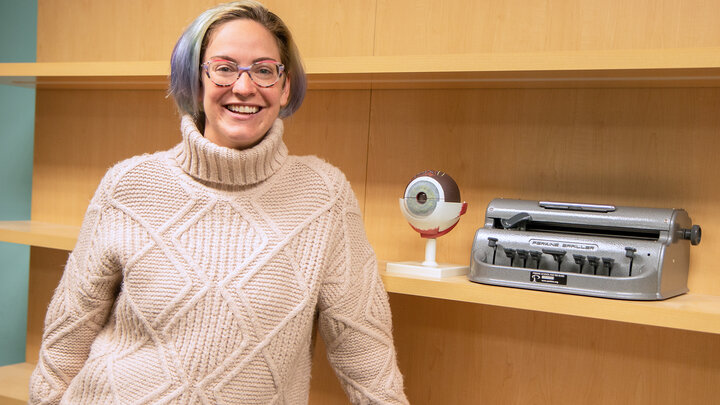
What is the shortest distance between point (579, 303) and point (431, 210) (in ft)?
1.28

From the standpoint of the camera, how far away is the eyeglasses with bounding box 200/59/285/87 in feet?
4.76

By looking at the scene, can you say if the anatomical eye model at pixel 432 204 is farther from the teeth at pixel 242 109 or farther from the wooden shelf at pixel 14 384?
the wooden shelf at pixel 14 384

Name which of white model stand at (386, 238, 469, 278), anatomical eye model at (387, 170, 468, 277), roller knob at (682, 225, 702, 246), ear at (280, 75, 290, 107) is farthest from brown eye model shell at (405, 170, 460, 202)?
roller knob at (682, 225, 702, 246)

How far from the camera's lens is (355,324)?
1.49 meters

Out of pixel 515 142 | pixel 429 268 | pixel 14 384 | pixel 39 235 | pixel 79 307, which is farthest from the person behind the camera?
pixel 14 384

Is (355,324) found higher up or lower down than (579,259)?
lower down

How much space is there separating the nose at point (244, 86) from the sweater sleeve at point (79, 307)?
1.10 feet

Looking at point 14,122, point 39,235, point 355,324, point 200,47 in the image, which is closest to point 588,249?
point 355,324

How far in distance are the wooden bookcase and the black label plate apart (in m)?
0.04

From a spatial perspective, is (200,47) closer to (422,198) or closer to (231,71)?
(231,71)

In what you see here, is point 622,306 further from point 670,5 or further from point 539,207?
point 670,5

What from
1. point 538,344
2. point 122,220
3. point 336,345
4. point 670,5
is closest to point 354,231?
point 336,345

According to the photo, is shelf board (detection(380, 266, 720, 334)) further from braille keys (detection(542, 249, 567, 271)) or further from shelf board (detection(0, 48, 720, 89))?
shelf board (detection(0, 48, 720, 89))

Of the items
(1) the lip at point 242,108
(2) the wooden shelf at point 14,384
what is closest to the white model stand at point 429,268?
(1) the lip at point 242,108
